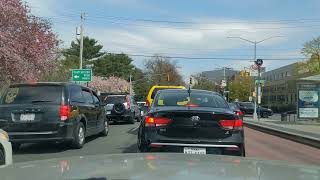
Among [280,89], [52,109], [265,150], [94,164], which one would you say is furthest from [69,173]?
[280,89]

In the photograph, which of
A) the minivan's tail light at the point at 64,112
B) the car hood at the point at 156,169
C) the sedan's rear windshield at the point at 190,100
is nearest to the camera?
the car hood at the point at 156,169

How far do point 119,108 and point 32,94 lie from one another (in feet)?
43.6

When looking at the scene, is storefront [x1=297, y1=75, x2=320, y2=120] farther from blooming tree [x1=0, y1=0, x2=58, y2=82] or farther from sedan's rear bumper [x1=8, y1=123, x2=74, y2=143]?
sedan's rear bumper [x1=8, y1=123, x2=74, y2=143]

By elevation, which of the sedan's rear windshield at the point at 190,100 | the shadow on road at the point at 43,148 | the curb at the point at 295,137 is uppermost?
the sedan's rear windshield at the point at 190,100

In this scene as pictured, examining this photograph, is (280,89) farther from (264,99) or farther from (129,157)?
(129,157)

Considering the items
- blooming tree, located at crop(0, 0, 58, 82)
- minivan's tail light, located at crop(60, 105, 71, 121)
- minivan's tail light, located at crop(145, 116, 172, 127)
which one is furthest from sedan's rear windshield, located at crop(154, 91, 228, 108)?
blooming tree, located at crop(0, 0, 58, 82)

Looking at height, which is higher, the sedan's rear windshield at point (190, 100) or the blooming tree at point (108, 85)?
the blooming tree at point (108, 85)

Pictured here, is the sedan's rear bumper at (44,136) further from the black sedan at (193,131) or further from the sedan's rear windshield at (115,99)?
the sedan's rear windshield at (115,99)

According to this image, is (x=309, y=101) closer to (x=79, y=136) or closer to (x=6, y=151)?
(x=79, y=136)

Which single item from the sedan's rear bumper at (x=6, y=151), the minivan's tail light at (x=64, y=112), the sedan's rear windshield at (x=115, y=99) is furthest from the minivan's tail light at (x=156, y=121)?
the sedan's rear windshield at (x=115, y=99)

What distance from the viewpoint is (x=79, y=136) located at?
46.6 ft

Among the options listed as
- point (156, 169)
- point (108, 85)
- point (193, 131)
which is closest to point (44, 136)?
point (193, 131)

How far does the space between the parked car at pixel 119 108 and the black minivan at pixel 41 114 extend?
12.3 m

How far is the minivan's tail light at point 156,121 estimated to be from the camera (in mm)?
9484
